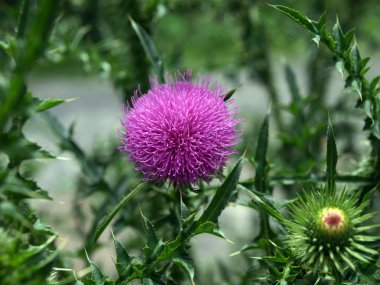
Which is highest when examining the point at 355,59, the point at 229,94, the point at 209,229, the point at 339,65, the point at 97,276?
the point at 355,59

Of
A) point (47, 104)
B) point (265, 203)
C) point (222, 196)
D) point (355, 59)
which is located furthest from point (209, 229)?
point (355, 59)

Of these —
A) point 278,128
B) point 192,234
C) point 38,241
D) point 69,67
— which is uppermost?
point 69,67

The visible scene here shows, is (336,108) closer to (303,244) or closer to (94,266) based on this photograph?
(303,244)

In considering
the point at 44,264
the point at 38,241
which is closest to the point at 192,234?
the point at 44,264

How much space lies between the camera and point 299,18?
1821mm

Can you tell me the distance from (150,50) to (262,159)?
645 mm

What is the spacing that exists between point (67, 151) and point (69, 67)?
24.4 feet

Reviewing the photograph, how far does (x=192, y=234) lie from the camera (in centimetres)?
165

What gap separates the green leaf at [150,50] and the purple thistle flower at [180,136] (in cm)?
30

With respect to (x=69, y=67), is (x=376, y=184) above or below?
below

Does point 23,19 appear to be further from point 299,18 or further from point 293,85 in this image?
point 293,85

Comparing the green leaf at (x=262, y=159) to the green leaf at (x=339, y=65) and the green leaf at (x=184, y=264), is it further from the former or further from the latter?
the green leaf at (x=184, y=264)

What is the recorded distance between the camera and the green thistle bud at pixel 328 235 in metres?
1.55

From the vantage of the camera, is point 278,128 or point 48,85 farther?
→ point 48,85
